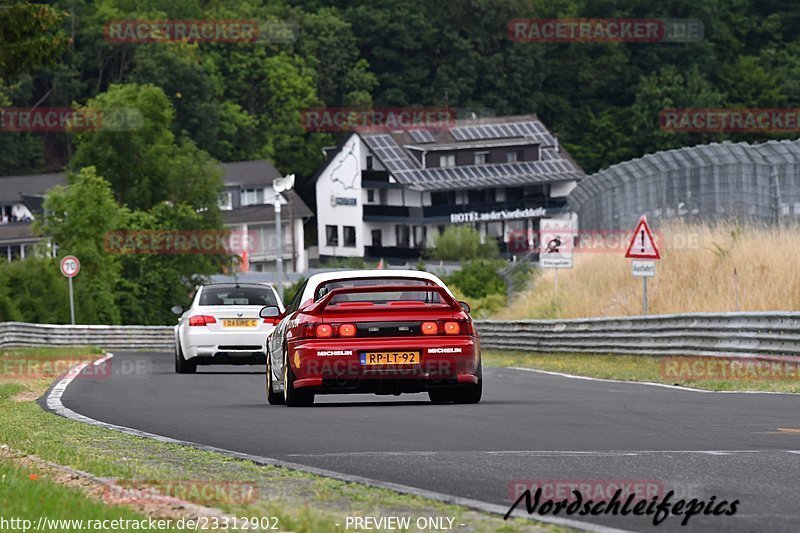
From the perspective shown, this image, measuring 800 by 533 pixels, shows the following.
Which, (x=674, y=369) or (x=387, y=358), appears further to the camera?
(x=674, y=369)

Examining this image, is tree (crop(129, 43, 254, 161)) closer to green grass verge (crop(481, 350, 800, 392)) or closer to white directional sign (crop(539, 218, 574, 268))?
white directional sign (crop(539, 218, 574, 268))

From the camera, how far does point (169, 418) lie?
1540 centimetres

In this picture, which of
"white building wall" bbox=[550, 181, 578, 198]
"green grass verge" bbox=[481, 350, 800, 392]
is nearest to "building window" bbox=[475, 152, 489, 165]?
"white building wall" bbox=[550, 181, 578, 198]

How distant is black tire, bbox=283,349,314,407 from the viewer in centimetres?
1581

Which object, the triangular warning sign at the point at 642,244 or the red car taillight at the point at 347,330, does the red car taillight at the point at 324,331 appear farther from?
the triangular warning sign at the point at 642,244

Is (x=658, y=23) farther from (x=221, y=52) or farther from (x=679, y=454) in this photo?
(x=679, y=454)

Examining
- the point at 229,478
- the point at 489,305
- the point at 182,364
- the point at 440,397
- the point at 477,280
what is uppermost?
the point at 229,478

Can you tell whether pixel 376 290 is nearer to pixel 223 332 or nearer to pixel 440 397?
pixel 440 397

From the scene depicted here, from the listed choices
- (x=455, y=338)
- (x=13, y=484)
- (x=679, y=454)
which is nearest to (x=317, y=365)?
(x=455, y=338)

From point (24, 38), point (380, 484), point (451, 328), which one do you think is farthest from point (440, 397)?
point (24, 38)

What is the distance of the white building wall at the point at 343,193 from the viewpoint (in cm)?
11562

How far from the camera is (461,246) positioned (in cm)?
10550

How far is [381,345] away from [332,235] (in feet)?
340

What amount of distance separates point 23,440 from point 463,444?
329 cm
